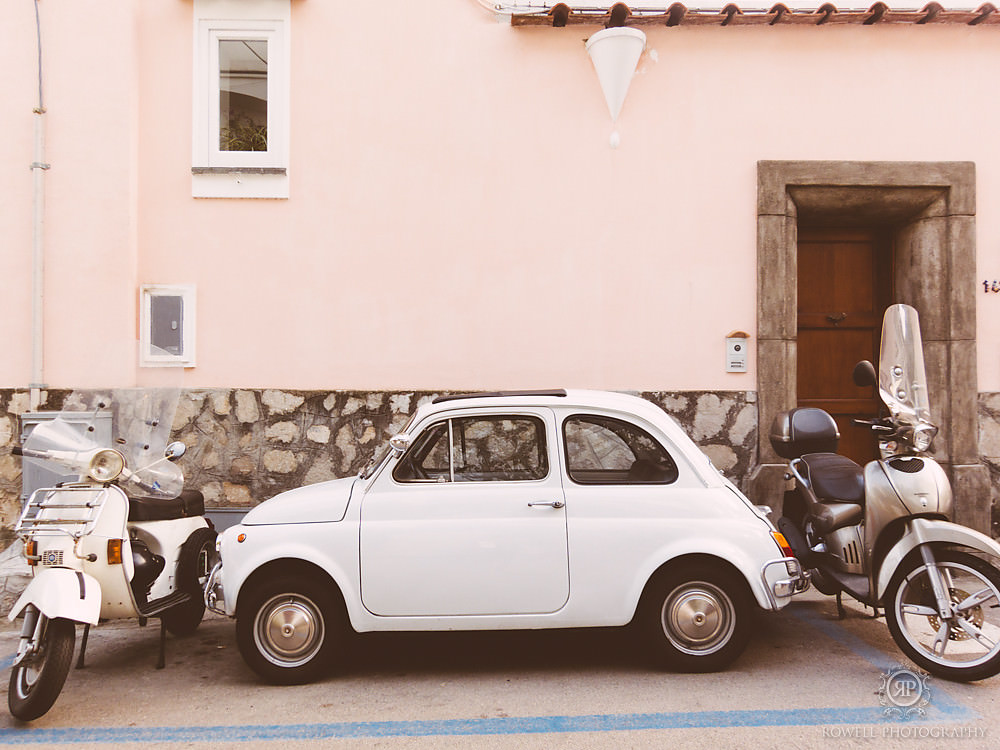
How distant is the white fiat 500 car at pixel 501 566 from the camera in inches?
168

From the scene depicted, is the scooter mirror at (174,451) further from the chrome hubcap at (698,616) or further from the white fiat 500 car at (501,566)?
the chrome hubcap at (698,616)

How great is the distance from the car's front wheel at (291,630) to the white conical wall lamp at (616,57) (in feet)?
16.8

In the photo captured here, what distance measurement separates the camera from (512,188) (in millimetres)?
7223

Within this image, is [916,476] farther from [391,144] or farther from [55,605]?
[391,144]

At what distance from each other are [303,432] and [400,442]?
9.99 ft

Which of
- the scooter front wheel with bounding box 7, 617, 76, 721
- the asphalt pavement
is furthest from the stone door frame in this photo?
the scooter front wheel with bounding box 7, 617, 76, 721

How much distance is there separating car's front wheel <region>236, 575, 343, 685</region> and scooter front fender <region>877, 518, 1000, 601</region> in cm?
308

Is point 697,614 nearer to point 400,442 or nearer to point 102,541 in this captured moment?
point 400,442

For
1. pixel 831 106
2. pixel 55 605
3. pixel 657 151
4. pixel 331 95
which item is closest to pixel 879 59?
pixel 831 106

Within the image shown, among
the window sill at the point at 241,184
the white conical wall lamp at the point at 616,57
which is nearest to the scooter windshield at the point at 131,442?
the window sill at the point at 241,184

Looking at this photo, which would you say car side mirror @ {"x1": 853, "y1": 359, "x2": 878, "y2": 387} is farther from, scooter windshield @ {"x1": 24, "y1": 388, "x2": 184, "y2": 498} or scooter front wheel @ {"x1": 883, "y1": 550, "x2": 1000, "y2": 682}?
scooter windshield @ {"x1": 24, "y1": 388, "x2": 184, "y2": 498}

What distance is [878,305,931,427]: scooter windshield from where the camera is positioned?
180 inches

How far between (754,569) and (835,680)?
2.56 ft

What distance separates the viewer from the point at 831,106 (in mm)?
7254
